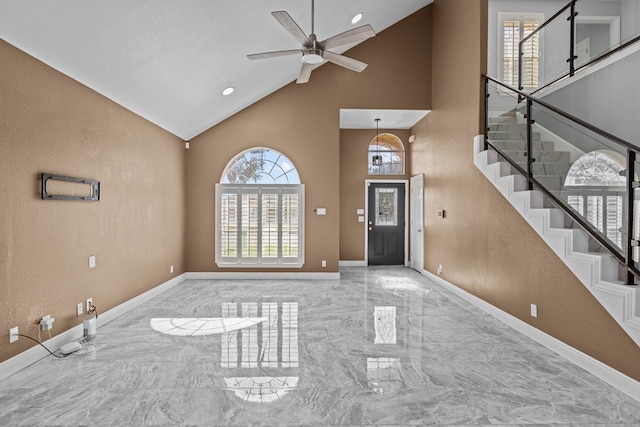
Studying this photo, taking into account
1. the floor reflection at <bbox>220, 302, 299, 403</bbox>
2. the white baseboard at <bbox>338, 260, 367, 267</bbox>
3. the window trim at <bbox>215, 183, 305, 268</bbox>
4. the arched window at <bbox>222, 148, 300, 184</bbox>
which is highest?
the arched window at <bbox>222, 148, 300, 184</bbox>

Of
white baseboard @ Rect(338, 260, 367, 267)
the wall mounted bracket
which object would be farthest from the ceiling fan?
white baseboard @ Rect(338, 260, 367, 267)

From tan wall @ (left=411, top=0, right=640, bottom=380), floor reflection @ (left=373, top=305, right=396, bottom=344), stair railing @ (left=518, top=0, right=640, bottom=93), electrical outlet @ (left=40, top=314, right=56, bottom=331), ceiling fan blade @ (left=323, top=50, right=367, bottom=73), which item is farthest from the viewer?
stair railing @ (left=518, top=0, right=640, bottom=93)

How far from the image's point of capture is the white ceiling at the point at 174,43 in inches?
105

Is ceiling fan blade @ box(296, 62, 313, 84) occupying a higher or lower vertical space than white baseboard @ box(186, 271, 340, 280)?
higher

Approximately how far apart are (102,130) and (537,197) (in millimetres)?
4907

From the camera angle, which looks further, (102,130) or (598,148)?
(102,130)

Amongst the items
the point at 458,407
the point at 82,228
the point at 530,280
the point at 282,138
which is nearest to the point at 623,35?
the point at 530,280

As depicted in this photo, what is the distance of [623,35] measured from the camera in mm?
3664

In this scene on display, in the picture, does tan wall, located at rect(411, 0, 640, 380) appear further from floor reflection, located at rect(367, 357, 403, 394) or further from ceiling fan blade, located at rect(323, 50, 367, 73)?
ceiling fan blade, located at rect(323, 50, 367, 73)

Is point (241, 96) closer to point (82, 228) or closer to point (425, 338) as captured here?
point (82, 228)

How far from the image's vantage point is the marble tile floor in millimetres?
2086

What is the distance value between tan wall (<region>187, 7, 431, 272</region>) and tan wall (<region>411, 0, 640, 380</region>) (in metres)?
0.53

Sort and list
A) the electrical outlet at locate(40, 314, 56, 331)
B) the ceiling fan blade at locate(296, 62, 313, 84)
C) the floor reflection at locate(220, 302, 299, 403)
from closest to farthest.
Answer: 1. the floor reflection at locate(220, 302, 299, 403)
2. the electrical outlet at locate(40, 314, 56, 331)
3. the ceiling fan blade at locate(296, 62, 313, 84)

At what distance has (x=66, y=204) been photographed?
322 centimetres
